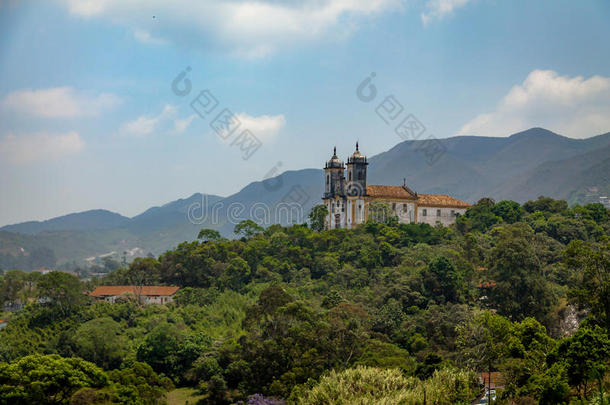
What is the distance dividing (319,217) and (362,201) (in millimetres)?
3911

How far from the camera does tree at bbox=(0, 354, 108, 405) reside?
68.7 feet

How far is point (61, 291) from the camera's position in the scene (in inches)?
1442

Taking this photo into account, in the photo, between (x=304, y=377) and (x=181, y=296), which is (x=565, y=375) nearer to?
(x=304, y=377)

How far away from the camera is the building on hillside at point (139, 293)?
40.8 m

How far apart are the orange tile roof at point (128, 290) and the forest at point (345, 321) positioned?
1.18m

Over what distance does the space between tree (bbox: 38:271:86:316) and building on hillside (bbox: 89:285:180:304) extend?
382 centimetres

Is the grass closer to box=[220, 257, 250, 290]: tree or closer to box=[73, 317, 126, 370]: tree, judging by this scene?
box=[73, 317, 126, 370]: tree

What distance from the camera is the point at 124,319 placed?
1455 inches

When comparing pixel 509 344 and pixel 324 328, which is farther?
pixel 324 328

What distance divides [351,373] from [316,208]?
92.8 feet

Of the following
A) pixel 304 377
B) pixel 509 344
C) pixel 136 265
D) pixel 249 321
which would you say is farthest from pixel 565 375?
pixel 136 265

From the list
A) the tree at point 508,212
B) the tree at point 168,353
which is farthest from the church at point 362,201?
the tree at point 168,353

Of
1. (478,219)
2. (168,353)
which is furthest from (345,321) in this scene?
(478,219)

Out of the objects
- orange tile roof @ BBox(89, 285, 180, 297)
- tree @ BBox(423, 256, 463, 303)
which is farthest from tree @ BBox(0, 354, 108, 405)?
orange tile roof @ BBox(89, 285, 180, 297)
